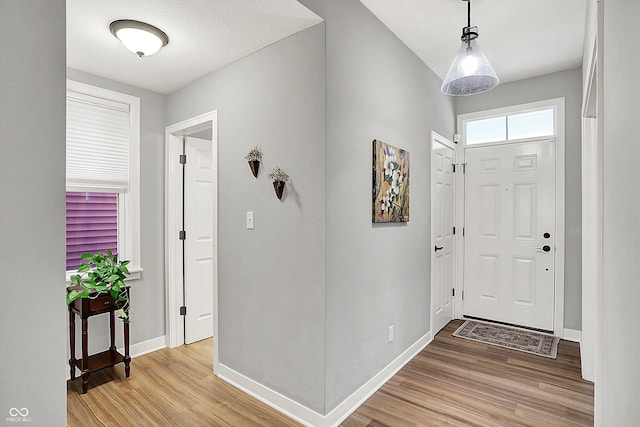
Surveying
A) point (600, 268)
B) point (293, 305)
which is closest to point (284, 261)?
point (293, 305)

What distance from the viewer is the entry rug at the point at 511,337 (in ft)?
10.6

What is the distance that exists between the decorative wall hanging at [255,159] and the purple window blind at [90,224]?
153 cm

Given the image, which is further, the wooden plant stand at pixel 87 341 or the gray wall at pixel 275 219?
the wooden plant stand at pixel 87 341

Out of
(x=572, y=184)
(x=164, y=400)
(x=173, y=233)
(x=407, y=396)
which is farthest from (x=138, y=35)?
(x=572, y=184)

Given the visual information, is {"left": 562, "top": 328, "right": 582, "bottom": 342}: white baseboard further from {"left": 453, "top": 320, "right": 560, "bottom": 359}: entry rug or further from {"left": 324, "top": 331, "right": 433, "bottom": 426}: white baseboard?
{"left": 324, "top": 331, "right": 433, "bottom": 426}: white baseboard

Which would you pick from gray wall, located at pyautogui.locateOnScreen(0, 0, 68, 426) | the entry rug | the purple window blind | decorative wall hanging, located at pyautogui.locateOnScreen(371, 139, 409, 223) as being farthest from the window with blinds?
the entry rug

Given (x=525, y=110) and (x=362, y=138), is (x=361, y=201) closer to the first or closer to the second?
(x=362, y=138)

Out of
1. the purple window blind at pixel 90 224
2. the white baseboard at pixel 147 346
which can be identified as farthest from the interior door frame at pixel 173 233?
the purple window blind at pixel 90 224

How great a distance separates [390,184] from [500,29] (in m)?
1.52

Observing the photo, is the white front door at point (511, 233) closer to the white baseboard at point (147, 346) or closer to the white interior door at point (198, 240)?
the white interior door at point (198, 240)

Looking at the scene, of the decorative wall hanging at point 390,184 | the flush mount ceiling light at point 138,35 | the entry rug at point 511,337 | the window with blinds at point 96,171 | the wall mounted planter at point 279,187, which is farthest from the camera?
the entry rug at point 511,337

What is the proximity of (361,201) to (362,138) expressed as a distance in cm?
43

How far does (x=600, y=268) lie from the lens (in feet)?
4.16

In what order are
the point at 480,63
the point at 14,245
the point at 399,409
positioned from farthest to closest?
the point at 399,409
the point at 480,63
the point at 14,245
